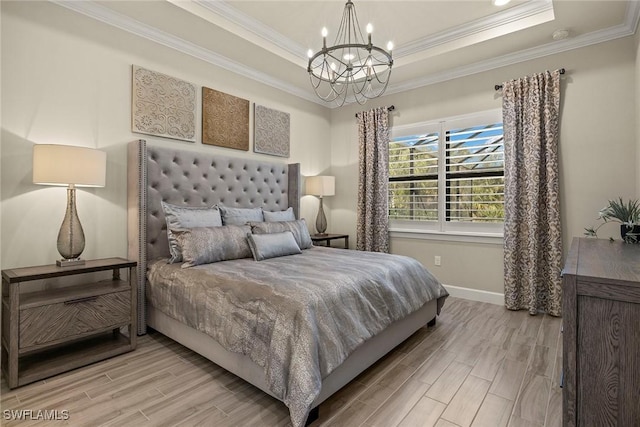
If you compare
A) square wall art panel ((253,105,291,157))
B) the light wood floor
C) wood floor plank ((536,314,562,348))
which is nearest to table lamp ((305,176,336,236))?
square wall art panel ((253,105,291,157))

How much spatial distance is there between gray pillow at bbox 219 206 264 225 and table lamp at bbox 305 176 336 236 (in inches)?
44.6

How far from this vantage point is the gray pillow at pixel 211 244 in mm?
2588

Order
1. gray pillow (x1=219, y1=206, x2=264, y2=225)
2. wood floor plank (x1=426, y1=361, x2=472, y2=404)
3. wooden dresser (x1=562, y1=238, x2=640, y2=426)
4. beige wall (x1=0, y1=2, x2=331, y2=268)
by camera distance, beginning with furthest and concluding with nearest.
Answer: gray pillow (x1=219, y1=206, x2=264, y2=225), beige wall (x1=0, y1=2, x2=331, y2=268), wood floor plank (x1=426, y1=361, x2=472, y2=404), wooden dresser (x1=562, y1=238, x2=640, y2=426)

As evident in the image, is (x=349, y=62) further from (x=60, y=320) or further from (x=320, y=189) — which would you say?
(x=60, y=320)

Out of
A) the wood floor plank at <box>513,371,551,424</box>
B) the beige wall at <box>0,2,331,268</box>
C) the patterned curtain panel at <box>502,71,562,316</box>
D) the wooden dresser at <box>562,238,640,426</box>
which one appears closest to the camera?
the wooden dresser at <box>562,238,640,426</box>


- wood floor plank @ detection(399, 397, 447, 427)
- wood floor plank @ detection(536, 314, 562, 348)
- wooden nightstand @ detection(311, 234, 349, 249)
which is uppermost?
wooden nightstand @ detection(311, 234, 349, 249)

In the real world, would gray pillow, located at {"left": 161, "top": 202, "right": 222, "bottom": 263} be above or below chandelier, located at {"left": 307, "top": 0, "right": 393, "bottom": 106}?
below

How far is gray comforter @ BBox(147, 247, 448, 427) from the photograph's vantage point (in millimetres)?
1626

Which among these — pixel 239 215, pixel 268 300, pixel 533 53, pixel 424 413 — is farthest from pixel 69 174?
pixel 533 53

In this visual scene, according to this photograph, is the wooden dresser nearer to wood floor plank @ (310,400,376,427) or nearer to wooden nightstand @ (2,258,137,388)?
wood floor plank @ (310,400,376,427)

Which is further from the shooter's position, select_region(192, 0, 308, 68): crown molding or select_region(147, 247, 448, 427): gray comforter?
select_region(192, 0, 308, 68): crown molding

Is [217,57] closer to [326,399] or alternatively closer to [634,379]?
[326,399]

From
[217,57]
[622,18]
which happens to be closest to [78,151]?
[217,57]

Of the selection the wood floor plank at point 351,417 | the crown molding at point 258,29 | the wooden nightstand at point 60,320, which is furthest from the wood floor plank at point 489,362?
the crown molding at point 258,29
